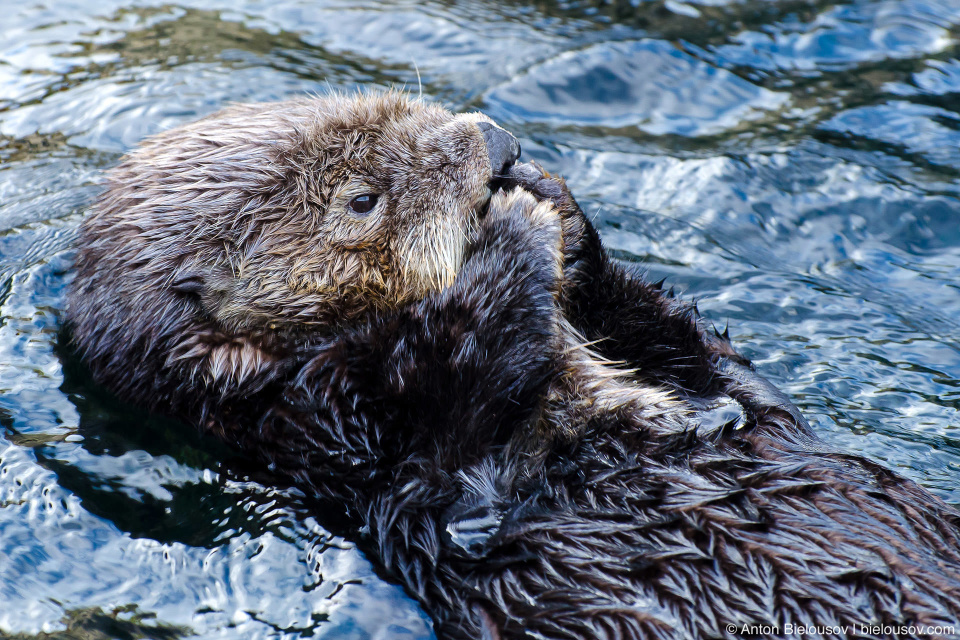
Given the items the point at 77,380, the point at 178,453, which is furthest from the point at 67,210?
the point at 178,453

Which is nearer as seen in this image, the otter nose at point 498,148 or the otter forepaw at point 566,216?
the otter nose at point 498,148

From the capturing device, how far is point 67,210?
14.5ft

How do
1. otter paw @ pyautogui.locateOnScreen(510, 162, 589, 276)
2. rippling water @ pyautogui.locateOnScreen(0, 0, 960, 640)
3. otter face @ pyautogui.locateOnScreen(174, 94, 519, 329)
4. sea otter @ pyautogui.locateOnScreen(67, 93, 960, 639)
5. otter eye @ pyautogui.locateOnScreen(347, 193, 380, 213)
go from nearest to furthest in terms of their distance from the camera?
1. sea otter @ pyautogui.locateOnScreen(67, 93, 960, 639)
2. rippling water @ pyautogui.locateOnScreen(0, 0, 960, 640)
3. otter face @ pyautogui.locateOnScreen(174, 94, 519, 329)
4. otter eye @ pyautogui.locateOnScreen(347, 193, 380, 213)
5. otter paw @ pyautogui.locateOnScreen(510, 162, 589, 276)

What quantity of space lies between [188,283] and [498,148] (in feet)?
3.63

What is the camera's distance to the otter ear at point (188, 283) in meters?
2.73

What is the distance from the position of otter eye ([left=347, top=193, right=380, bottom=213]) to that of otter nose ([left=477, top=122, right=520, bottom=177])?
42 centimetres

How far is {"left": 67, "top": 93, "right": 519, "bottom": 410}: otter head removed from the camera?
2.75 meters

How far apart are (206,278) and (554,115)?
3127 mm

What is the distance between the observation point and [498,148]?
2.96m

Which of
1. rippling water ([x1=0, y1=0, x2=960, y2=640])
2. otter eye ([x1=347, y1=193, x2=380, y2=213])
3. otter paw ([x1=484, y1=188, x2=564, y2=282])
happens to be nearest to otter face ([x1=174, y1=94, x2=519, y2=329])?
otter eye ([x1=347, y1=193, x2=380, y2=213])

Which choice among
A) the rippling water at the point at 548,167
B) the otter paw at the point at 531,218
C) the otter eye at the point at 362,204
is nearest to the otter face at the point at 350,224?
the otter eye at the point at 362,204

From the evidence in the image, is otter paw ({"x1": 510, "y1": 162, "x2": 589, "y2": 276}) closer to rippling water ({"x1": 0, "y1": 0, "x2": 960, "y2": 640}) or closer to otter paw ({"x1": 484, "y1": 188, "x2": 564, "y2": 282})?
otter paw ({"x1": 484, "y1": 188, "x2": 564, "y2": 282})

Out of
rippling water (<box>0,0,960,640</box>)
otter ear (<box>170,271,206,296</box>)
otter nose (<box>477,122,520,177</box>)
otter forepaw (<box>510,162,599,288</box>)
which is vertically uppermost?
otter nose (<box>477,122,520,177</box>)

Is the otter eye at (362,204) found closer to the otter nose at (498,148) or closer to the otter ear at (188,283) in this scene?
the otter nose at (498,148)
